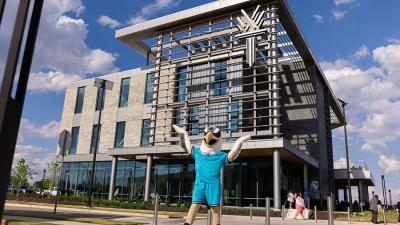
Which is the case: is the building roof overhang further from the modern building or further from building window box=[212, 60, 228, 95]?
building window box=[212, 60, 228, 95]

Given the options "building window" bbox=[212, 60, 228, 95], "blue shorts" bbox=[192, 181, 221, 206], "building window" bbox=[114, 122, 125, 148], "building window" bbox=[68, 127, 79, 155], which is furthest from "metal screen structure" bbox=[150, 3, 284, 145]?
"blue shorts" bbox=[192, 181, 221, 206]

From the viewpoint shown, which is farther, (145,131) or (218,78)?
(145,131)

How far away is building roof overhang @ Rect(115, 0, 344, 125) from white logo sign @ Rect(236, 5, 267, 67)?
4.74 ft

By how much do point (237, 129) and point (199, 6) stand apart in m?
11.3

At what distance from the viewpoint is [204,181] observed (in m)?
7.48

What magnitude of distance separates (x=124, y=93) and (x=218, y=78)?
13996mm

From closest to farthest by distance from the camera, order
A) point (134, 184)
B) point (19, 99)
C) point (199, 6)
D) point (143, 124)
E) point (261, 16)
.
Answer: point (19, 99) < point (261, 16) < point (199, 6) < point (134, 184) < point (143, 124)

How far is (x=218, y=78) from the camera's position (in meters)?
33.7

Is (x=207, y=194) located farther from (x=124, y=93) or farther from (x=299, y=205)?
(x=124, y=93)

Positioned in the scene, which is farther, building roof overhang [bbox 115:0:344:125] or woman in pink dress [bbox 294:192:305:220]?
building roof overhang [bbox 115:0:344:125]

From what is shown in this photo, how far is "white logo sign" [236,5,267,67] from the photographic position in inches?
1140

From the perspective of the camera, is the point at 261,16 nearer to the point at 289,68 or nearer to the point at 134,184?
the point at 289,68

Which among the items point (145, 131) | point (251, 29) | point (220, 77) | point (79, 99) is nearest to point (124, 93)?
point (145, 131)

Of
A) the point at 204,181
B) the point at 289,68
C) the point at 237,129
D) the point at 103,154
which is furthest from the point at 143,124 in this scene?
the point at 204,181
